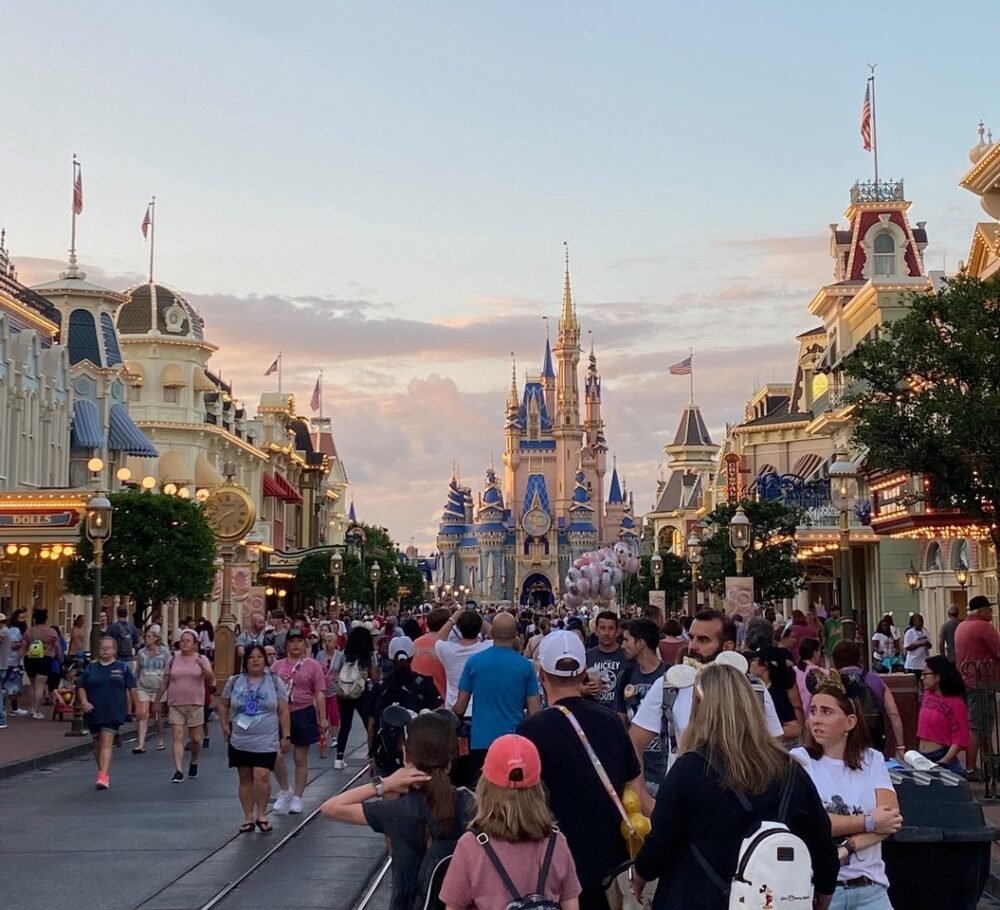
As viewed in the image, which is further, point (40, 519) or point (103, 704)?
point (40, 519)

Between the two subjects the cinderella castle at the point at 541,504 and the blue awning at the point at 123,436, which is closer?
the blue awning at the point at 123,436

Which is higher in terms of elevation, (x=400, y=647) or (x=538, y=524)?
(x=538, y=524)

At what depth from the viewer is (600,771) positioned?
21.7 ft

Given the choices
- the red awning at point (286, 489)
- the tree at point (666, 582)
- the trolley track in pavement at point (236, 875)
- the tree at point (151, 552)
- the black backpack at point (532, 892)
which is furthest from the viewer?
the tree at point (666, 582)

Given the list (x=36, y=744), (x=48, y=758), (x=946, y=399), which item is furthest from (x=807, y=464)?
(x=48, y=758)

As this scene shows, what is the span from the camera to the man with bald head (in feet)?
32.7

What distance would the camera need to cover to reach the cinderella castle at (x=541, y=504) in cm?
17612

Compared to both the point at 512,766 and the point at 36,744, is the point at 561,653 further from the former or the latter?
the point at 36,744

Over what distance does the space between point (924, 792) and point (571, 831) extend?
173cm

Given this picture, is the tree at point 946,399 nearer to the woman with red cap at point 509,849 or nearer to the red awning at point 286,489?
the woman with red cap at point 509,849

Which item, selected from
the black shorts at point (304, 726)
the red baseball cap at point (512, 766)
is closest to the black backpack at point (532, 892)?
the red baseball cap at point (512, 766)

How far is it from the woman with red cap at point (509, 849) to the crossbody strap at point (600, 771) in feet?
4.39

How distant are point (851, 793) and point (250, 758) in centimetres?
799

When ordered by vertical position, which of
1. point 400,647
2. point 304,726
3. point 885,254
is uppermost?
point 885,254
